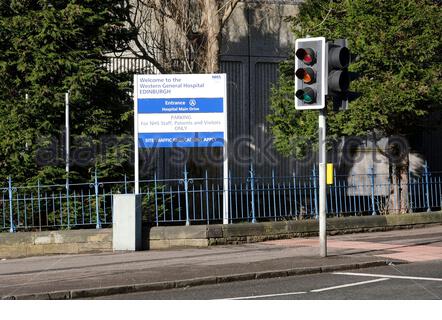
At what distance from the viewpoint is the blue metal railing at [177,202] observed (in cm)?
1548

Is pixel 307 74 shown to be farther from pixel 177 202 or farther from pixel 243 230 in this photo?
pixel 177 202

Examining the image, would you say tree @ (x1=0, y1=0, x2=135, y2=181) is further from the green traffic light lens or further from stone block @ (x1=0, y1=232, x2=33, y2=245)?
the green traffic light lens

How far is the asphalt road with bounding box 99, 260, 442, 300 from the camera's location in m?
9.37

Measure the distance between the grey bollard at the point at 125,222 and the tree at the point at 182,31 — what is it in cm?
621

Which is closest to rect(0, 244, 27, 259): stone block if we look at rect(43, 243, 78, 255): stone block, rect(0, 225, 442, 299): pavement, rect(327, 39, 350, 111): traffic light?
rect(43, 243, 78, 255): stone block

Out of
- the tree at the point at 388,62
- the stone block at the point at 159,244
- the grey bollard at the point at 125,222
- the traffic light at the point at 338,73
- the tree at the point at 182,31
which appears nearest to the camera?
the traffic light at the point at 338,73

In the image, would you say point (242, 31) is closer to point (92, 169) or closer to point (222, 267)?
point (92, 169)

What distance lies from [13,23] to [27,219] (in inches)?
177

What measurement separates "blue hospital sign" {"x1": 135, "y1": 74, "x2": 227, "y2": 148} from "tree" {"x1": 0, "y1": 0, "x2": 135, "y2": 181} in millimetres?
1562

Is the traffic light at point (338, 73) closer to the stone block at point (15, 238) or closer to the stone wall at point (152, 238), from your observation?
Result: the stone wall at point (152, 238)

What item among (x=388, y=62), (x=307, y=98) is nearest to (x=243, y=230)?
(x=307, y=98)

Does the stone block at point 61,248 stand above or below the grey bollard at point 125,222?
below

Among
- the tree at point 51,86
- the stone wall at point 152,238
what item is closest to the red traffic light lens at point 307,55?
the stone wall at point 152,238
